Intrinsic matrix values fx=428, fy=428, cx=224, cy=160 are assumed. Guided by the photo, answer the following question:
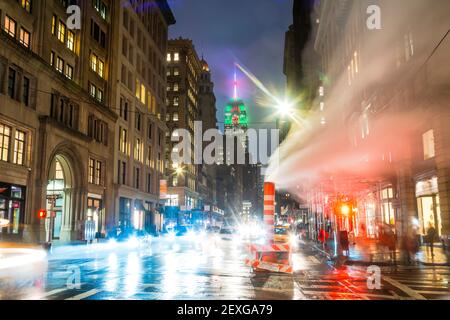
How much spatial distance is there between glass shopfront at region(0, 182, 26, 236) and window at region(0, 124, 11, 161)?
74.6 inches

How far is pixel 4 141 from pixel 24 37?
861 cm

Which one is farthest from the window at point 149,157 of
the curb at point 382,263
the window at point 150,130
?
the curb at point 382,263

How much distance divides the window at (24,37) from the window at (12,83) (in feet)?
9.23

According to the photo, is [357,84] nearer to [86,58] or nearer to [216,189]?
[86,58]

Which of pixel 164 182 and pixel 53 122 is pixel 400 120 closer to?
pixel 53 122

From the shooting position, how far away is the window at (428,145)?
25.0 metres

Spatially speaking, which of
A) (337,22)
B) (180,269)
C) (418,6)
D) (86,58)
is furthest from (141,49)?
(180,269)

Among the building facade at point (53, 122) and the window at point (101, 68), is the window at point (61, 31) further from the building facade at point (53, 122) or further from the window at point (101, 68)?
the window at point (101, 68)

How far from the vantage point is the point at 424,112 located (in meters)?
25.1

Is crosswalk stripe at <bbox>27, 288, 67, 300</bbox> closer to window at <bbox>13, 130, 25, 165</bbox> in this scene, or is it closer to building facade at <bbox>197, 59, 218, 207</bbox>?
window at <bbox>13, 130, 25, 165</bbox>

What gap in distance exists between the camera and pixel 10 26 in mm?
30094

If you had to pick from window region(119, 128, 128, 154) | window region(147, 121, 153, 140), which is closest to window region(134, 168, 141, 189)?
window region(119, 128, 128, 154)

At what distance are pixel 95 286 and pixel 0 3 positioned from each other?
79.9ft

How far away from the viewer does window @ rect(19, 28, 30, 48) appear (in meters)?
31.5
